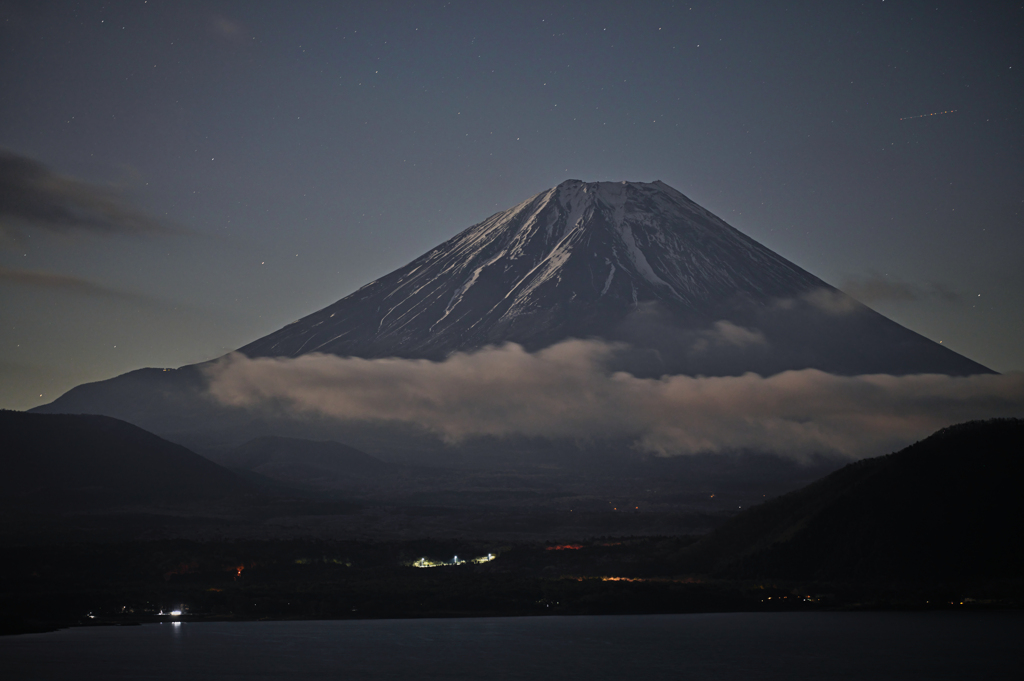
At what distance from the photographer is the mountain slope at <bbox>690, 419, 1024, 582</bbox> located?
137 metres

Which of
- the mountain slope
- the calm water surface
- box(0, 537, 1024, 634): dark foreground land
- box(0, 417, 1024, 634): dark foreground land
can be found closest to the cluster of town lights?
box(0, 537, 1024, 634): dark foreground land

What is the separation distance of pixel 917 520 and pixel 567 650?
167 ft

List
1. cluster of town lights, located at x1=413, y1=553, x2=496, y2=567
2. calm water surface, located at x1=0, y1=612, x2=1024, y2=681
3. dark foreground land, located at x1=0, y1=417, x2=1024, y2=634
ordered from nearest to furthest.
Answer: calm water surface, located at x1=0, y1=612, x2=1024, y2=681, dark foreground land, located at x1=0, y1=417, x2=1024, y2=634, cluster of town lights, located at x1=413, y1=553, x2=496, y2=567

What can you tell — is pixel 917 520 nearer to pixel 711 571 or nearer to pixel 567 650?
pixel 711 571

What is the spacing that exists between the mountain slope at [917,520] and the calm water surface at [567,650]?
7.58 m

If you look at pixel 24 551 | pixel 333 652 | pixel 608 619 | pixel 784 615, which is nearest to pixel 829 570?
pixel 784 615

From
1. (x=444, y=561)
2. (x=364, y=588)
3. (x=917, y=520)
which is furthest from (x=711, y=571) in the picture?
(x=364, y=588)

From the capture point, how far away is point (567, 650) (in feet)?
397

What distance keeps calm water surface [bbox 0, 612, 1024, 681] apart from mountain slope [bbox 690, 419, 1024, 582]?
758 cm

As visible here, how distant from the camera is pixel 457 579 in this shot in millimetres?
166500

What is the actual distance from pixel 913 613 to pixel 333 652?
6815 centimetres

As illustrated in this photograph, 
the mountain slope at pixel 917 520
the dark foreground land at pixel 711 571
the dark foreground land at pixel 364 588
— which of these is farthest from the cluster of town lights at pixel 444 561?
the mountain slope at pixel 917 520

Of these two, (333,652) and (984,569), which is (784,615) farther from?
(333,652)

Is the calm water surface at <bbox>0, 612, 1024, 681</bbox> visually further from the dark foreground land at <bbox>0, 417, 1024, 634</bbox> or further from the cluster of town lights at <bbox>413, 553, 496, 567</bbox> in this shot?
the cluster of town lights at <bbox>413, 553, 496, 567</bbox>
